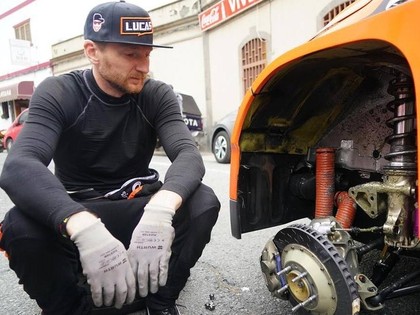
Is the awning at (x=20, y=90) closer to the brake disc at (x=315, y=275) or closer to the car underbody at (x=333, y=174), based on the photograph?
the car underbody at (x=333, y=174)

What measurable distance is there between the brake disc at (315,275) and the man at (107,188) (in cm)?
43

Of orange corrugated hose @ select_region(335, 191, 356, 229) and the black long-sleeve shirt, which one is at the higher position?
the black long-sleeve shirt

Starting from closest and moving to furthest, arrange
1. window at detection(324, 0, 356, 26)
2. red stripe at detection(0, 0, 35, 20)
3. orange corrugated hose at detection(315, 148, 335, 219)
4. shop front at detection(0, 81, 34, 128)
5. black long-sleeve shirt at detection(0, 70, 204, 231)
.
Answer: black long-sleeve shirt at detection(0, 70, 204, 231)
orange corrugated hose at detection(315, 148, 335, 219)
window at detection(324, 0, 356, 26)
shop front at detection(0, 81, 34, 128)
red stripe at detection(0, 0, 35, 20)

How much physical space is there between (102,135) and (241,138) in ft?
2.24

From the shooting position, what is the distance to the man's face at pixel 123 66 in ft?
5.97

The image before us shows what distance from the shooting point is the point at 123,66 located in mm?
1843

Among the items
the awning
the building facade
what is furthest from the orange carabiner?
the awning

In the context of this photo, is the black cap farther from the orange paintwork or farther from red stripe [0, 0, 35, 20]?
red stripe [0, 0, 35, 20]

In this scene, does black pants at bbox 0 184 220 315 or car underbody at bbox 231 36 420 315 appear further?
black pants at bbox 0 184 220 315

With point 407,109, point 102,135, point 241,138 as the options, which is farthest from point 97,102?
point 407,109

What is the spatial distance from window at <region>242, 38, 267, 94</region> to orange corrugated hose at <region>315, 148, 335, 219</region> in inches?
371

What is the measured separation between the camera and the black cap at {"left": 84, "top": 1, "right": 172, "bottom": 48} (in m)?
1.76

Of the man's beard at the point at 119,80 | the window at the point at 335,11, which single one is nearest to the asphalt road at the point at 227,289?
the man's beard at the point at 119,80

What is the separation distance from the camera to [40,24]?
76.0ft
